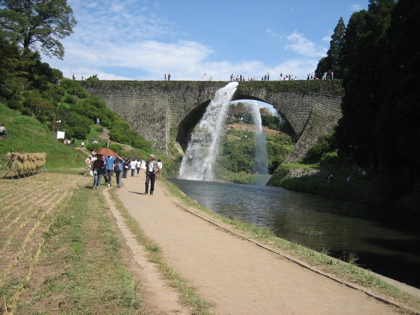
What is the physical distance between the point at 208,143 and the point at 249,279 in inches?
1859

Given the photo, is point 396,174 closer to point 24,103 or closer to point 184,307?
point 184,307

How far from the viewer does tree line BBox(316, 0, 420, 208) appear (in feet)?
54.9

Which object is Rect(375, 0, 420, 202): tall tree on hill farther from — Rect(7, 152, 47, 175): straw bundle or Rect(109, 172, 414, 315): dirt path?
Rect(7, 152, 47, 175): straw bundle

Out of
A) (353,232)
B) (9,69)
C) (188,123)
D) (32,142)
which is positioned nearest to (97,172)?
(353,232)

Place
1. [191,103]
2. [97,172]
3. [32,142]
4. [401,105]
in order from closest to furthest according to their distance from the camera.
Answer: [97,172] → [401,105] → [32,142] → [191,103]

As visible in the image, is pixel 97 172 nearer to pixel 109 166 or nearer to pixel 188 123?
pixel 109 166

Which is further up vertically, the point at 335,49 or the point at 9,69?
the point at 335,49

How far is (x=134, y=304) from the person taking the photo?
371cm

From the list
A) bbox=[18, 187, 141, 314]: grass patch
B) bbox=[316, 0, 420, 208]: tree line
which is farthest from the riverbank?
bbox=[18, 187, 141, 314]: grass patch

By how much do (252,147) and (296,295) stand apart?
61616mm

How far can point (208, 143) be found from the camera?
171ft

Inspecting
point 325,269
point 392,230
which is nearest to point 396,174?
point 392,230

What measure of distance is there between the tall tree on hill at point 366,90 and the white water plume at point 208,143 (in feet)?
64.4

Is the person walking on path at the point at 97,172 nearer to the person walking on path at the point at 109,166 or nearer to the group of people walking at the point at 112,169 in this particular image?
the group of people walking at the point at 112,169
